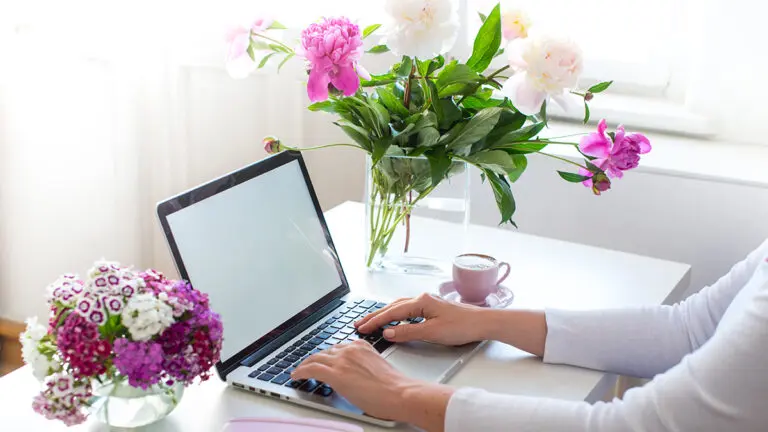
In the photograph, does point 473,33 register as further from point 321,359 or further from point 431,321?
point 321,359

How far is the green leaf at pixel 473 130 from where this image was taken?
1.35m

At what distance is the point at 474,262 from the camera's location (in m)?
1.39

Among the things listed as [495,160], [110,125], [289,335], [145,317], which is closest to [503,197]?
[495,160]

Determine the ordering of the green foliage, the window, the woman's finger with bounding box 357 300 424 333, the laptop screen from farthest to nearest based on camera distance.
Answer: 1. the window
2. the green foliage
3. the woman's finger with bounding box 357 300 424 333
4. the laptop screen

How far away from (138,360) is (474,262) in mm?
611

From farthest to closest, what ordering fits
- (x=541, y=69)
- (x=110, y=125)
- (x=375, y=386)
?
(x=110, y=125)
(x=541, y=69)
(x=375, y=386)

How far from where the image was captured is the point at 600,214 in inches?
77.3

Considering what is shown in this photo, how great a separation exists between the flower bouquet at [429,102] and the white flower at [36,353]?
49 cm

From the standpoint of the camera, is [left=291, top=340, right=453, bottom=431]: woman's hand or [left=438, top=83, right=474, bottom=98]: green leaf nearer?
[left=291, top=340, right=453, bottom=431]: woman's hand

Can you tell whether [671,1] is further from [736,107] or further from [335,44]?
[335,44]

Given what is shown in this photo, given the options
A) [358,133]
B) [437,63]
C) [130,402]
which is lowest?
[130,402]

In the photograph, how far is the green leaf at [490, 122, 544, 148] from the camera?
1384 millimetres

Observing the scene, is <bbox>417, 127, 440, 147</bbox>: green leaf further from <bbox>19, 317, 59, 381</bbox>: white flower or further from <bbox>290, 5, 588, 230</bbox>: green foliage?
<bbox>19, 317, 59, 381</bbox>: white flower

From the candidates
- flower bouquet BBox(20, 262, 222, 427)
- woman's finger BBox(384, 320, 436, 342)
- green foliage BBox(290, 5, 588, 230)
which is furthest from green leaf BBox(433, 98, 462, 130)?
flower bouquet BBox(20, 262, 222, 427)
